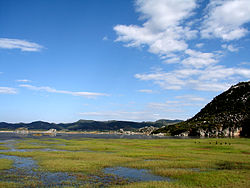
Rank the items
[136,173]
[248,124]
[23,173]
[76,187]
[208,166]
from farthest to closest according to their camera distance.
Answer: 1. [248,124]
2. [208,166]
3. [136,173]
4. [23,173]
5. [76,187]

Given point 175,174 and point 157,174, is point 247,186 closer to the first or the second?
point 175,174

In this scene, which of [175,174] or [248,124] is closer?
[175,174]

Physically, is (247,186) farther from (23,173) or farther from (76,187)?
(23,173)

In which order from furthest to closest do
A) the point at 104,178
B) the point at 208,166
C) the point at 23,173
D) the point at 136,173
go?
the point at 208,166 → the point at 136,173 → the point at 23,173 → the point at 104,178

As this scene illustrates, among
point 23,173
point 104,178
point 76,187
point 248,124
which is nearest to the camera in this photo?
point 76,187

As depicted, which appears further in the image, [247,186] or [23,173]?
[23,173]

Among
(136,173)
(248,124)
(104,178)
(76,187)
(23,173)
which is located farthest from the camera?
(248,124)

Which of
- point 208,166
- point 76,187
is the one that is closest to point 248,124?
point 208,166

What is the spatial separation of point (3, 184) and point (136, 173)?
62.5 feet

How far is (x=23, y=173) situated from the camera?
31.5 metres

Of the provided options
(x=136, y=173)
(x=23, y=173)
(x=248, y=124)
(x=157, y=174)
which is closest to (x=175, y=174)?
(x=157, y=174)

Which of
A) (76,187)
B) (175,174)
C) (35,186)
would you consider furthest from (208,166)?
(35,186)

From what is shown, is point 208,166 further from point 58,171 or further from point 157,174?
point 58,171

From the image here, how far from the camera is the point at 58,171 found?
33344 millimetres
